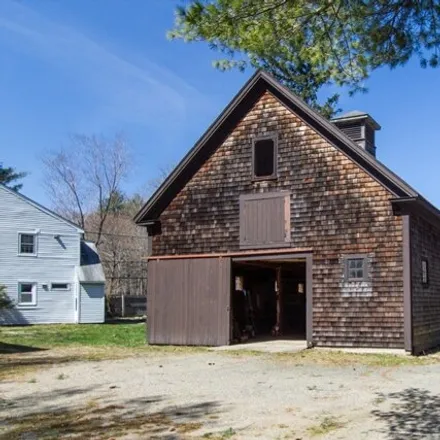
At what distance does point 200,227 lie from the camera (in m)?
19.2

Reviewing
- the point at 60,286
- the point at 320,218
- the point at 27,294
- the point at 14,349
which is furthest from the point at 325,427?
the point at 60,286

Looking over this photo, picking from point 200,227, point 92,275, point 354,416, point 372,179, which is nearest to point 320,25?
point 354,416

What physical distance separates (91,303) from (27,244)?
473cm

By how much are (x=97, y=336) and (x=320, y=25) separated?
17.9 metres

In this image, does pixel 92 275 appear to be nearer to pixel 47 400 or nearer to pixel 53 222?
pixel 53 222

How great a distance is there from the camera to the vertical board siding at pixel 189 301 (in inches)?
738

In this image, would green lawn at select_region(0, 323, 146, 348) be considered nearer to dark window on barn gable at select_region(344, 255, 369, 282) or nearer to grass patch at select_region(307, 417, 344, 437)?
dark window on barn gable at select_region(344, 255, 369, 282)

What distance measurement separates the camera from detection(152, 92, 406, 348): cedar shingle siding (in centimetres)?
1639

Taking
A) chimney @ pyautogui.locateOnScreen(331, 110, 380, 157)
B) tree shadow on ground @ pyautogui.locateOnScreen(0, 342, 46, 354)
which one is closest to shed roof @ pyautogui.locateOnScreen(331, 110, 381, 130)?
chimney @ pyautogui.locateOnScreen(331, 110, 380, 157)

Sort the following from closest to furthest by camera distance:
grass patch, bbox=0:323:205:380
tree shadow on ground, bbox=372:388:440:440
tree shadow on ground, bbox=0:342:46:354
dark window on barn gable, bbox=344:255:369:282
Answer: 1. tree shadow on ground, bbox=372:388:440:440
2. grass patch, bbox=0:323:205:380
3. dark window on barn gable, bbox=344:255:369:282
4. tree shadow on ground, bbox=0:342:46:354

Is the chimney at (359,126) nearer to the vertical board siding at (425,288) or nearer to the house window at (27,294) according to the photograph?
the vertical board siding at (425,288)

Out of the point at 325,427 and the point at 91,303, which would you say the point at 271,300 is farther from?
the point at 325,427

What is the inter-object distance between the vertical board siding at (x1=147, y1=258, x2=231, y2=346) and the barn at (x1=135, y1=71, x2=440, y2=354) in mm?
32

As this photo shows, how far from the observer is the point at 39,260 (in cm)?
3397
